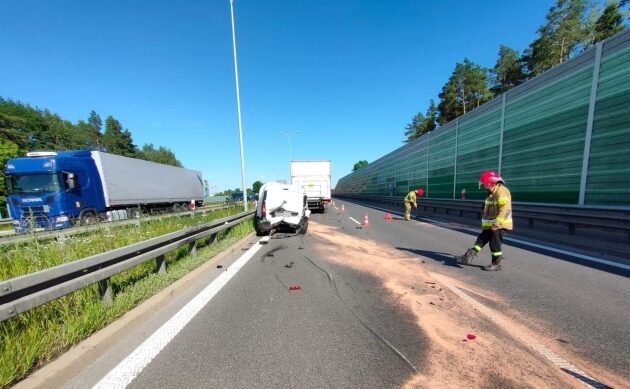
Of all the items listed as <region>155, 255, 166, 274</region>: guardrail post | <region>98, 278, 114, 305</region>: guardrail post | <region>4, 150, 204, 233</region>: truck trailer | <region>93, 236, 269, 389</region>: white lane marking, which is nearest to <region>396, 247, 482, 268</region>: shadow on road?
<region>93, 236, 269, 389</region>: white lane marking

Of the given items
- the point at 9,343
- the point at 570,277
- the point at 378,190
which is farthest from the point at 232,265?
the point at 378,190

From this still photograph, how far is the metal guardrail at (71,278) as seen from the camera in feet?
8.42

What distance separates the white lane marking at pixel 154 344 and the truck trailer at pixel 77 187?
3.48 m

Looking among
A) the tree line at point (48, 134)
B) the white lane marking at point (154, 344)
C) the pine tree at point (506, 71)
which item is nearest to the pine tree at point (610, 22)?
the pine tree at point (506, 71)

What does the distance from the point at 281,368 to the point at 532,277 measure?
16.1 ft

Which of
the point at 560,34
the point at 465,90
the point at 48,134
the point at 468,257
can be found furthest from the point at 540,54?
the point at 48,134

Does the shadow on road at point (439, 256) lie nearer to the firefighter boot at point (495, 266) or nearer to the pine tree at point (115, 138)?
the firefighter boot at point (495, 266)

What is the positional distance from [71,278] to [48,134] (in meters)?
81.8

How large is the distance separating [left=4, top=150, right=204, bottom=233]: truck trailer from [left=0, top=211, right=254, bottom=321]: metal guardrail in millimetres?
2329

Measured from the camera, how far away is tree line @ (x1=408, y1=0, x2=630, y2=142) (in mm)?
33603

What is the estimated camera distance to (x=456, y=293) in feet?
14.8

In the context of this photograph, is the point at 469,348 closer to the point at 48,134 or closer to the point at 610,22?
the point at 610,22

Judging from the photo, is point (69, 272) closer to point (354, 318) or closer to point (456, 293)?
point (354, 318)

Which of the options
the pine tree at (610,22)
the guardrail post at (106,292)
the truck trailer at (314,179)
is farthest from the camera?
the pine tree at (610,22)
